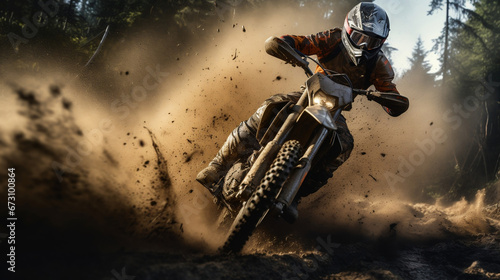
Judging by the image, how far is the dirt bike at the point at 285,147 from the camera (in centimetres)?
321

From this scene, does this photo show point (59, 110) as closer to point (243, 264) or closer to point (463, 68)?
point (243, 264)

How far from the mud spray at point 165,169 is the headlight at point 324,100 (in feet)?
7.54

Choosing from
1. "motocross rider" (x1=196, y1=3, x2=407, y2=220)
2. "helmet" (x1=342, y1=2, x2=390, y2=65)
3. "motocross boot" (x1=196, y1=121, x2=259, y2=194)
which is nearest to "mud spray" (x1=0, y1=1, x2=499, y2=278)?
"motocross boot" (x1=196, y1=121, x2=259, y2=194)

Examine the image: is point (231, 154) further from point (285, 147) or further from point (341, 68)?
point (341, 68)

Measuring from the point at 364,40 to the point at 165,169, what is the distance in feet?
12.2

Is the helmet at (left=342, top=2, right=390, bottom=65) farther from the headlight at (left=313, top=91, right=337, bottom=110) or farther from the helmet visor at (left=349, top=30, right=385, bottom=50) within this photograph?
the headlight at (left=313, top=91, right=337, bottom=110)

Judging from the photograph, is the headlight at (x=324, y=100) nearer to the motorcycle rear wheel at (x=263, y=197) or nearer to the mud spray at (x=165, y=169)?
the motorcycle rear wheel at (x=263, y=197)

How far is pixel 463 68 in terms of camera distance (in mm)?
18000

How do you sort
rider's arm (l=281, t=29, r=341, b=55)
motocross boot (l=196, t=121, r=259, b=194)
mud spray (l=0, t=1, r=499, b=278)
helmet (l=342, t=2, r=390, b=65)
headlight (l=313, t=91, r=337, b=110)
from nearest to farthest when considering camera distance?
1. mud spray (l=0, t=1, r=499, b=278)
2. headlight (l=313, t=91, r=337, b=110)
3. helmet (l=342, t=2, r=390, b=65)
4. motocross boot (l=196, t=121, r=259, b=194)
5. rider's arm (l=281, t=29, r=341, b=55)

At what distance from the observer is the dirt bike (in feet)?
10.5

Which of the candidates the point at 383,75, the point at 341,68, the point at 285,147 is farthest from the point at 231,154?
the point at 383,75

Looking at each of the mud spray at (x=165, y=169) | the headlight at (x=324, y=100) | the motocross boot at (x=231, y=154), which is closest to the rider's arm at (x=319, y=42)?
the headlight at (x=324, y=100)

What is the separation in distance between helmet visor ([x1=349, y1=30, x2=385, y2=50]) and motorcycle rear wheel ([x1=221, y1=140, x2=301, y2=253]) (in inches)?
71.1

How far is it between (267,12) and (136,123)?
1422 cm
